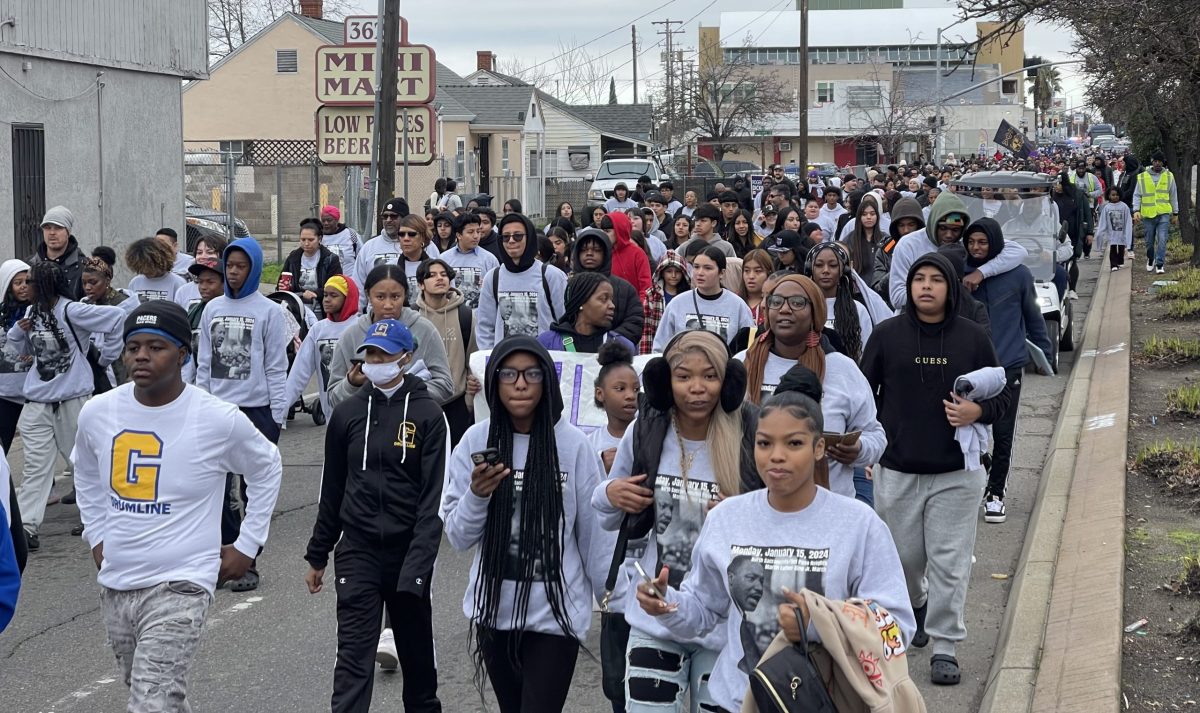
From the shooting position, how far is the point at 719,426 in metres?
4.89

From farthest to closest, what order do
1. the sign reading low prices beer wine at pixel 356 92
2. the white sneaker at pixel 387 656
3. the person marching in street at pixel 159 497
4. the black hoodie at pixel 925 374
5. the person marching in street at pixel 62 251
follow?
the sign reading low prices beer wine at pixel 356 92, the person marching in street at pixel 62 251, the white sneaker at pixel 387 656, the black hoodie at pixel 925 374, the person marching in street at pixel 159 497

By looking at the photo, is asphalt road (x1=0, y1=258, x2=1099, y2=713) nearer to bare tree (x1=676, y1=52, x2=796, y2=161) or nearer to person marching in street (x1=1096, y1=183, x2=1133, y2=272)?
person marching in street (x1=1096, y1=183, x2=1133, y2=272)

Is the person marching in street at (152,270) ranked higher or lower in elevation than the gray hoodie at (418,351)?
higher

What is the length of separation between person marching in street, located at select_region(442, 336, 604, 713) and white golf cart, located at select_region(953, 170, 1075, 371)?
41.5ft

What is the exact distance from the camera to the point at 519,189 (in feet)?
158

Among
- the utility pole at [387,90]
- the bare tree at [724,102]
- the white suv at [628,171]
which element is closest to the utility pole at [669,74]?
the bare tree at [724,102]

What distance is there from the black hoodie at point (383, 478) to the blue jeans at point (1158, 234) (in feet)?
74.7

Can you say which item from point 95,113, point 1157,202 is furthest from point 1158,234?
point 95,113

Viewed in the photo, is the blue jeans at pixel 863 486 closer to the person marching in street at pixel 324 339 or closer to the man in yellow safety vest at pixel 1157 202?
the person marching in street at pixel 324 339

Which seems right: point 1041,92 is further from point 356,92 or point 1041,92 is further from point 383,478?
point 383,478

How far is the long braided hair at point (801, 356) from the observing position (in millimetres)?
6172

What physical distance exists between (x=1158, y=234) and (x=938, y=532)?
21.5m

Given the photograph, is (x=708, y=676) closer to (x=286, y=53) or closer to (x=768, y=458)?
(x=768, y=458)

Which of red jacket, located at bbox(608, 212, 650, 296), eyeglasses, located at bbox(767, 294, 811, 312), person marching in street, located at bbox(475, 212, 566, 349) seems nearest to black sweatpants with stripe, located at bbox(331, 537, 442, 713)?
eyeglasses, located at bbox(767, 294, 811, 312)
